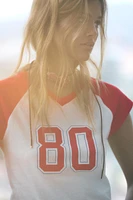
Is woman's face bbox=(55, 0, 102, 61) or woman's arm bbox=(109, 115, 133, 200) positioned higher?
woman's face bbox=(55, 0, 102, 61)

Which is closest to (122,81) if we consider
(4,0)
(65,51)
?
(65,51)

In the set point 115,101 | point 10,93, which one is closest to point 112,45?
point 115,101

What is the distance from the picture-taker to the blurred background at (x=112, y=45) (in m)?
1.01

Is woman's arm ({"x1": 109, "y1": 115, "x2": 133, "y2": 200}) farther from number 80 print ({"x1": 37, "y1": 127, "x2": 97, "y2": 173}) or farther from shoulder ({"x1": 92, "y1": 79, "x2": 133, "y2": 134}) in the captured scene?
number 80 print ({"x1": 37, "y1": 127, "x2": 97, "y2": 173})

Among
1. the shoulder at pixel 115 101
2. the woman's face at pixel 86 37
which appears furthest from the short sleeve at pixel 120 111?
the woman's face at pixel 86 37

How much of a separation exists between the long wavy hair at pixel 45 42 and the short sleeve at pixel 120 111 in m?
0.07

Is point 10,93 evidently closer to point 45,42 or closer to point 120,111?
point 45,42

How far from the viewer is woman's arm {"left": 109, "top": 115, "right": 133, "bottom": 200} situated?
3.23 feet

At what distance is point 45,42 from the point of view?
2.83ft

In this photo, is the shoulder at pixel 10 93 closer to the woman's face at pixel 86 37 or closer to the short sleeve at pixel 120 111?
the woman's face at pixel 86 37

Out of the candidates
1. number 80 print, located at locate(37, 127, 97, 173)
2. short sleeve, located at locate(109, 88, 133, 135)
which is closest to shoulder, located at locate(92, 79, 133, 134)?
short sleeve, located at locate(109, 88, 133, 135)

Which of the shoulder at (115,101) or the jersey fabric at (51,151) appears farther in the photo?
the shoulder at (115,101)

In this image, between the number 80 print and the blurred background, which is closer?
the number 80 print

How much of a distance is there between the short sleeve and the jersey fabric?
7cm
